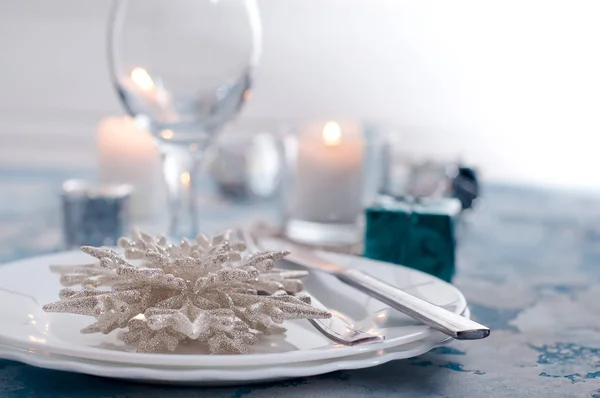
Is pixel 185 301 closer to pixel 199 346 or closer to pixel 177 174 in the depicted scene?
pixel 199 346

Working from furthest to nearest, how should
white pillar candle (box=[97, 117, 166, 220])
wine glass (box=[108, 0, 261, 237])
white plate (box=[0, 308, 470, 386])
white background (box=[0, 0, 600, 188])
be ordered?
1. white background (box=[0, 0, 600, 188])
2. white pillar candle (box=[97, 117, 166, 220])
3. wine glass (box=[108, 0, 261, 237])
4. white plate (box=[0, 308, 470, 386])

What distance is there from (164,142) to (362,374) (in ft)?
1.39

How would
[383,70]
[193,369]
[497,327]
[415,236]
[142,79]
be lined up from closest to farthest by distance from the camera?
[193,369] → [497,327] → [415,236] → [142,79] → [383,70]

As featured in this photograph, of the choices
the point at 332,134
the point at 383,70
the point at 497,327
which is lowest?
the point at 497,327

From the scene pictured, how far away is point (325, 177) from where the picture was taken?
2.60 feet

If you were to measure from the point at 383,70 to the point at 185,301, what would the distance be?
202cm

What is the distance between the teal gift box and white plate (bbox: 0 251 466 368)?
0.09m

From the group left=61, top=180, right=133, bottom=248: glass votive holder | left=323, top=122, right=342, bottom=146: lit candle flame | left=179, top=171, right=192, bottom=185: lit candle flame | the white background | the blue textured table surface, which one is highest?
the white background

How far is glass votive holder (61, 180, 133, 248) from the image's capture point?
72cm

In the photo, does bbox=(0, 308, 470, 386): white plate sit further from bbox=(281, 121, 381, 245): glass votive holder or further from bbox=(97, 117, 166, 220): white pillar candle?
bbox=(97, 117, 166, 220): white pillar candle

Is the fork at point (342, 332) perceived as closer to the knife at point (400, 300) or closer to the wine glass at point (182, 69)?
the knife at point (400, 300)

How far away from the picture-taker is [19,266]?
47 cm

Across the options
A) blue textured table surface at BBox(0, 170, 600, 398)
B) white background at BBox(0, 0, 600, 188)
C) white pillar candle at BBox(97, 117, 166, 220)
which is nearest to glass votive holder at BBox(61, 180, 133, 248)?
blue textured table surface at BBox(0, 170, 600, 398)

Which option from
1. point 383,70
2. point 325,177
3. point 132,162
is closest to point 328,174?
point 325,177
